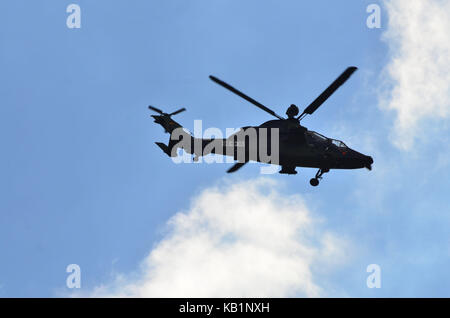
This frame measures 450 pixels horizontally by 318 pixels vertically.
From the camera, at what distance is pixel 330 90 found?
97.6 ft

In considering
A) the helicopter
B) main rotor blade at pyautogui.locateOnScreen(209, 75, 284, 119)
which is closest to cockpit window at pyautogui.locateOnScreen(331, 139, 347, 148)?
the helicopter

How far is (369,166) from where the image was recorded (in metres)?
36.1

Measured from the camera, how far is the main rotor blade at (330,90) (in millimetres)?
28728

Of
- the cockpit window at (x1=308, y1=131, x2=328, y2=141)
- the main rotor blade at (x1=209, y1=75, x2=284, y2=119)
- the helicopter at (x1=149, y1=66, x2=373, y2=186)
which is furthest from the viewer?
the cockpit window at (x1=308, y1=131, x2=328, y2=141)

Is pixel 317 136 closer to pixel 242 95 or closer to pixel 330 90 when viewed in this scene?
pixel 330 90

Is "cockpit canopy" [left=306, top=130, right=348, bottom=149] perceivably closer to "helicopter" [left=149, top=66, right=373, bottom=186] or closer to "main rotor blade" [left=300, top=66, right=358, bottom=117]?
"helicopter" [left=149, top=66, right=373, bottom=186]

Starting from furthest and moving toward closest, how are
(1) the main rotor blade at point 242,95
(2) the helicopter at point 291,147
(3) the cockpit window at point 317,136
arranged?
1. (3) the cockpit window at point 317,136
2. (2) the helicopter at point 291,147
3. (1) the main rotor blade at point 242,95

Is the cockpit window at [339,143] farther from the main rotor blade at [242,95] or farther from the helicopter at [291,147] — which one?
the main rotor blade at [242,95]

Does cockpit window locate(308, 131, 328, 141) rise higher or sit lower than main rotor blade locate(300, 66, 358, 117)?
lower

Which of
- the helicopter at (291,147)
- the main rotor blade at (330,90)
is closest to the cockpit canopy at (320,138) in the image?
the helicopter at (291,147)

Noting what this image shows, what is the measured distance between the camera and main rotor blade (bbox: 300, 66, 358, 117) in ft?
94.3

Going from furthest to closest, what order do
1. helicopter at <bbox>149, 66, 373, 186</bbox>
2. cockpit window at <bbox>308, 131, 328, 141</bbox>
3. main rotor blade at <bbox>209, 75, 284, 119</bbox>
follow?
cockpit window at <bbox>308, 131, 328, 141</bbox>, helicopter at <bbox>149, 66, 373, 186</bbox>, main rotor blade at <bbox>209, 75, 284, 119</bbox>
